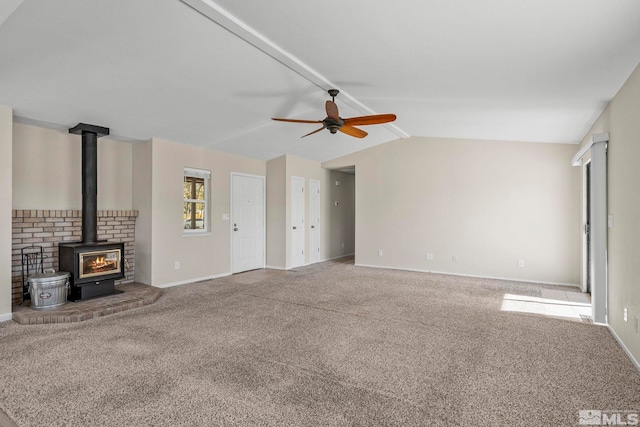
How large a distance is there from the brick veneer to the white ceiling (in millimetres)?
1158

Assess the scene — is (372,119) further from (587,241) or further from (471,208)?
(587,241)

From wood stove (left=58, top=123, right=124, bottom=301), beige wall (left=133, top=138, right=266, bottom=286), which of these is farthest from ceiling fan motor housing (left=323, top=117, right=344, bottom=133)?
wood stove (left=58, top=123, right=124, bottom=301)

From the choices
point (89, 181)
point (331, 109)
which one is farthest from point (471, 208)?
point (89, 181)

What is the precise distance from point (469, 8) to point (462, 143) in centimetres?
481

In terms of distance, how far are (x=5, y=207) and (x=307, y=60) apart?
11.5 ft

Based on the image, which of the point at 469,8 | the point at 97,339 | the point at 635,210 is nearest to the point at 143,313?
the point at 97,339

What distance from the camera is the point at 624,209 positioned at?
3.14m

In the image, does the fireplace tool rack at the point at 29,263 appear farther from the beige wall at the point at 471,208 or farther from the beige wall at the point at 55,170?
the beige wall at the point at 471,208

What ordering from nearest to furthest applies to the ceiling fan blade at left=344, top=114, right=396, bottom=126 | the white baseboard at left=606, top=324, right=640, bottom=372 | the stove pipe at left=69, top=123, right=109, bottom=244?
1. the white baseboard at left=606, top=324, right=640, bottom=372
2. the ceiling fan blade at left=344, top=114, right=396, bottom=126
3. the stove pipe at left=69, top=123, right=109, bottom=244

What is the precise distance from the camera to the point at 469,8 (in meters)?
2.23

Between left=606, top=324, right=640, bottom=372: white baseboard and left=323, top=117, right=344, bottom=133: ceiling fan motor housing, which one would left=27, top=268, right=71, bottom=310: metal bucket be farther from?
left=606, top=324, right=640, bottom=372: white baseboard

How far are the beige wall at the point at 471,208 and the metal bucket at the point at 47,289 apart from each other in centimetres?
532

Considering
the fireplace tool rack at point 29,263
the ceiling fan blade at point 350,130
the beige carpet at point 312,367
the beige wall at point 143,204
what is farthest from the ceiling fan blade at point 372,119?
the fireplace tool rack at point 29,263

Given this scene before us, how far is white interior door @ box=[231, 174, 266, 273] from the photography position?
6.77 meters
